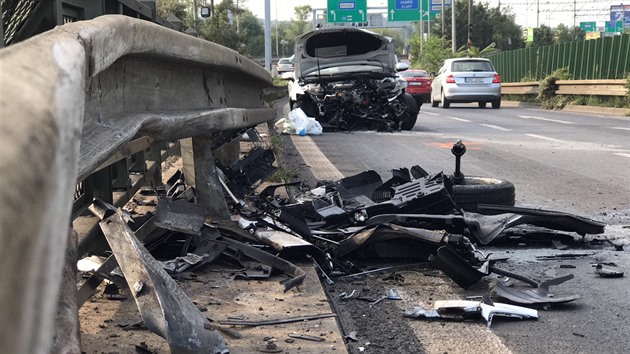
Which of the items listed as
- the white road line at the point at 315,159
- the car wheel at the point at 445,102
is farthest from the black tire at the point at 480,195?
the car wheel at the point at 445,102

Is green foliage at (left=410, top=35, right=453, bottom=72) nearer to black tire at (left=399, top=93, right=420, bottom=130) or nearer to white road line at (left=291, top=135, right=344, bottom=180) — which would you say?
black tire at (left=399, top=93, right=420, bottom=130)

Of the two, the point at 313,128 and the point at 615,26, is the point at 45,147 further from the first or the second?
the point at 615,26

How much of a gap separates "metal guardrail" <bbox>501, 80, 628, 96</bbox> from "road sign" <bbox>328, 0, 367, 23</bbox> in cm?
2765

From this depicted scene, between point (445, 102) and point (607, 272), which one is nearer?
point (607, 272)

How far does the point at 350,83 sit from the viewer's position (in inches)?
703

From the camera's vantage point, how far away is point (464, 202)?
6.12 meters

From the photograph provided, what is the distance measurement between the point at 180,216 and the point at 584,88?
27352 mm

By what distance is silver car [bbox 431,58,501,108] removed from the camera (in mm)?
30391

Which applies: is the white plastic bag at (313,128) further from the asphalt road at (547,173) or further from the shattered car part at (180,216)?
the shattered car part at (180,216)

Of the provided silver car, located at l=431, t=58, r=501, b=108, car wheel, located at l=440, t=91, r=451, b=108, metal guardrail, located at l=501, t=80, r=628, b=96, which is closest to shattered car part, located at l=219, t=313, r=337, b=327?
metal guardrail, located at l=501, t=80, r=628, b=96

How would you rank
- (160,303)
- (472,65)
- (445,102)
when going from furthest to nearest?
(445,102), (472,65), (160,303)

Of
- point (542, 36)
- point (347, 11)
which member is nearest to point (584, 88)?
point (347, 11)

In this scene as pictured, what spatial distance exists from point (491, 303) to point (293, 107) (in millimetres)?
15147

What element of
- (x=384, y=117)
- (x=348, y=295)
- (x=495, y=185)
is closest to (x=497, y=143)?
(x=384, y=117)
